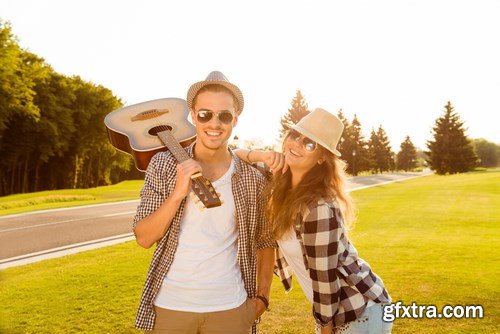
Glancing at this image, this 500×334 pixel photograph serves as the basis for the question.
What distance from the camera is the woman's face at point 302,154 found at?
310 centimetres

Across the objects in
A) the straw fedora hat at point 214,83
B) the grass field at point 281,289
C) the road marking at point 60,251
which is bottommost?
the grass field at point 281,289

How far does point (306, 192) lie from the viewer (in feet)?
9.34

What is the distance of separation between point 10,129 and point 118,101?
16.7m

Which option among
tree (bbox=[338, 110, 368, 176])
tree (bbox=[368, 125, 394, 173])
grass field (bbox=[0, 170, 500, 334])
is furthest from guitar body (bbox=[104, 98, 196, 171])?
tree (bbox=[368, 125, 394, 173])

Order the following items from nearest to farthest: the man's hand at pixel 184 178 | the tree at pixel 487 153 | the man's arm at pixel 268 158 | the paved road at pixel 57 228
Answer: the man's hand at pixel 184 178
the man's arm at pixel 268 158
the paved road at pixel 57 228
the tree at pixel 487 153

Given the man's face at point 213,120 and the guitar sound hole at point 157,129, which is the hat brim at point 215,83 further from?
the guitar sound hole at point 157,129

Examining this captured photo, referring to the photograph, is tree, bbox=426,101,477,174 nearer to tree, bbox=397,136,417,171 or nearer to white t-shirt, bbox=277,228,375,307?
tree, bbox=397,136,417,171

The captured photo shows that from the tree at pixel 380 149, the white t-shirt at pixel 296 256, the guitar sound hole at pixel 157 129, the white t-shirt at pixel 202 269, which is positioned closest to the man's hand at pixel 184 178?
the white t-shirt at pixel 202 269

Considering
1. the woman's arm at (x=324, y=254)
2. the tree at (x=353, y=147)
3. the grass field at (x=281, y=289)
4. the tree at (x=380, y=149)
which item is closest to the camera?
the woman's arm at (x=324, y=254)

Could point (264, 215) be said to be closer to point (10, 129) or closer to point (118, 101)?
point (10, 129)

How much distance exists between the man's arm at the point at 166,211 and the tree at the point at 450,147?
90.7 metres

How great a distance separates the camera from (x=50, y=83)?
155 ft

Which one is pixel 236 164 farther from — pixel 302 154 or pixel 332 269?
pixel 332 269

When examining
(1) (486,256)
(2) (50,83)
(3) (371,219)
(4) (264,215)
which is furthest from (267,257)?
(2) (50,83)
